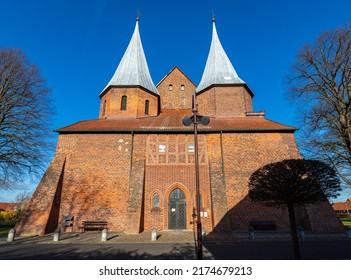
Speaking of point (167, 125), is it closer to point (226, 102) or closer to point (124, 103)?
point (124, 103)

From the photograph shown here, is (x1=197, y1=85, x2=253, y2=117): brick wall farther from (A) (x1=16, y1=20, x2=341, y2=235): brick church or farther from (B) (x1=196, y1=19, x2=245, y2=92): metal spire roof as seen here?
(A) (x1=16, y1=20, x2=341, y2=235): brick church

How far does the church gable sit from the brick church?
6.80 metres

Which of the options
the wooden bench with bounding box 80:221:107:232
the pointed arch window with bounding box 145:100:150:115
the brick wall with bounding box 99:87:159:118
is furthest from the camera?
the pointed arch window with bounding box 145:100:150:115

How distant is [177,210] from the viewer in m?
16.1

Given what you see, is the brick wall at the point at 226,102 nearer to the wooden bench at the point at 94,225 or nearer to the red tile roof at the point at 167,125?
the red tile roof at the point at 167,125

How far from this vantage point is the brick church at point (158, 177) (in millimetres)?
14703

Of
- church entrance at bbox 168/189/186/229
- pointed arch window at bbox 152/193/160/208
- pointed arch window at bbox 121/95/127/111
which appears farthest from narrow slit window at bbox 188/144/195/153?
pointed arch window at bbox 121/95/127/111

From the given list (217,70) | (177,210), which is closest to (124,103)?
(217,70)

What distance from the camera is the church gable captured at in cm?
2684

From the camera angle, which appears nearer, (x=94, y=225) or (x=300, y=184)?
(x=300, y=184)

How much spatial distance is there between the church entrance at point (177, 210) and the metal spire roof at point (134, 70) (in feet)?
42.7

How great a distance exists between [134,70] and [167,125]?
1001 centimetres

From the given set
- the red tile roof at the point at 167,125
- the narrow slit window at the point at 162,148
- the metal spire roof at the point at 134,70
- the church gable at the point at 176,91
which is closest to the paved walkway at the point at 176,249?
the narrow slit window at the point at 162,148

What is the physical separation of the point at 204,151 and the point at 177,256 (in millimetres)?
10089
